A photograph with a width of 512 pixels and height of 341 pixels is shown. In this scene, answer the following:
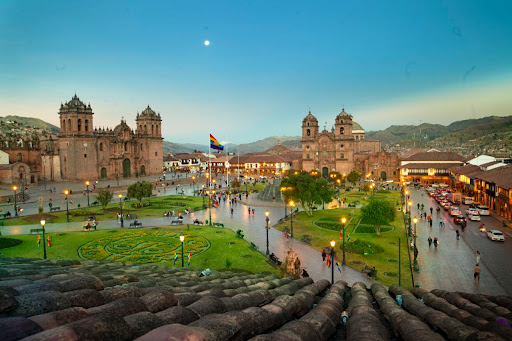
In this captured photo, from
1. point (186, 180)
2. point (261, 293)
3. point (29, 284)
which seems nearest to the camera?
point (29, 284)

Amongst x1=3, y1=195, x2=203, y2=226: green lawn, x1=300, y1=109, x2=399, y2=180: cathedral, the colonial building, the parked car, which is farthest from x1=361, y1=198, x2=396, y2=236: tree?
the colonial building

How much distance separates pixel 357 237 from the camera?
30.3 m

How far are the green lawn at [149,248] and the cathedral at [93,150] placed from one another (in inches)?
1764

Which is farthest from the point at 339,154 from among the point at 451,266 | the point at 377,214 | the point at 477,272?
the point at 477,272

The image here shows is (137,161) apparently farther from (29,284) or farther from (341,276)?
(29,284)

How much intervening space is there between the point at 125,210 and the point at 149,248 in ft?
64.6

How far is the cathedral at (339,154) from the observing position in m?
85.7

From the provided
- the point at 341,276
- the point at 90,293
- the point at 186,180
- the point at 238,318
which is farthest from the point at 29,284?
the point at 186,180

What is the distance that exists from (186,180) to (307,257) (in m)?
59.9

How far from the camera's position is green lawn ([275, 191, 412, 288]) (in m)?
22.4

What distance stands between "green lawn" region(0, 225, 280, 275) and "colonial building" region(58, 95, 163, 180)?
46159mm

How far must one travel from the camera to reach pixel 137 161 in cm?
8319

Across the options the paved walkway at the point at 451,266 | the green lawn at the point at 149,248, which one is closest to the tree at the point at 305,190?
the paved walkway at the point at 451,266

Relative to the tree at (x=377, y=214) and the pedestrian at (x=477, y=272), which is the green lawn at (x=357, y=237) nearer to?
the tree at (x=377, y=214)
